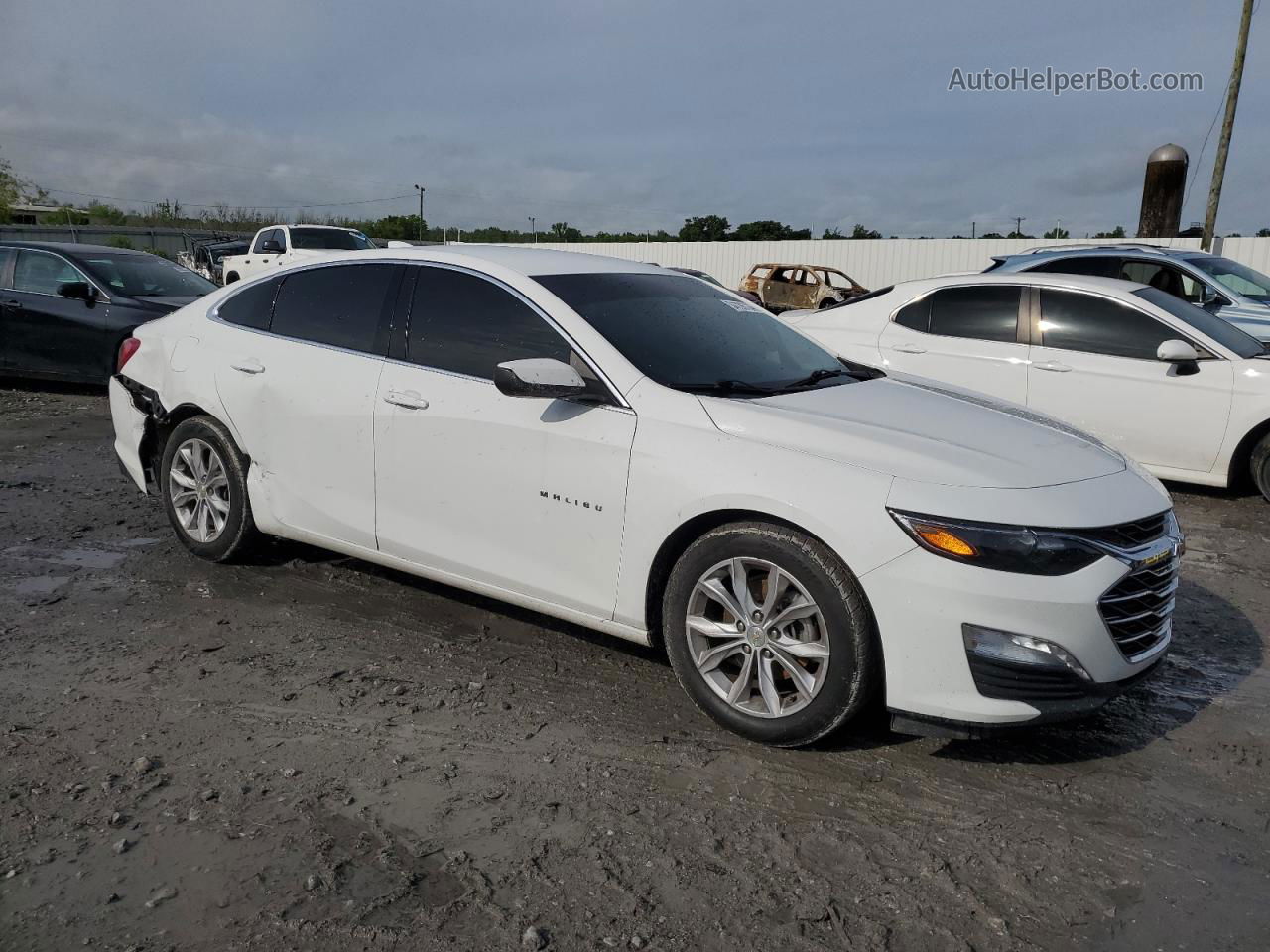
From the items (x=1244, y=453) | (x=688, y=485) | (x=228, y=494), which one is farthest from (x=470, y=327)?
(x=1244, y=453)

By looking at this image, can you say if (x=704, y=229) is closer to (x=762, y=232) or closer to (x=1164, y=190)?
(x=762, y=232)

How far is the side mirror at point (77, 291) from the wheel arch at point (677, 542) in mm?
9291

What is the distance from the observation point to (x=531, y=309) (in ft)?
14.2

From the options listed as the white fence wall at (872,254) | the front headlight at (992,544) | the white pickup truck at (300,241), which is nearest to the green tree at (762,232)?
the white fence wall at (872,254)

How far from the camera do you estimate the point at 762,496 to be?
349 cm

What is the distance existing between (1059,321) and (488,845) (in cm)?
629

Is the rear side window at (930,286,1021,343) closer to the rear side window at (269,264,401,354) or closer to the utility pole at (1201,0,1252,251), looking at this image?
the rear side window at (269,264,401,354)

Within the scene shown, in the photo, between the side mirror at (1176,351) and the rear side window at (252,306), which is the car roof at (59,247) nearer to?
the rear side window at (252,306)

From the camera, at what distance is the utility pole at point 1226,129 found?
2334 centimetres

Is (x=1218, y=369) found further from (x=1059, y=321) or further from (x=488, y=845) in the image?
(x=488, y=845)

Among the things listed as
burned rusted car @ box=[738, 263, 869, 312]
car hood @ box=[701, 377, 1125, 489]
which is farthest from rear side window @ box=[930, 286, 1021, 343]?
burned rusted car @ box=[738, 263, 869, 312]

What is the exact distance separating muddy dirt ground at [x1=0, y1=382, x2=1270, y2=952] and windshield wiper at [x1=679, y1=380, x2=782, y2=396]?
1189 millimetres

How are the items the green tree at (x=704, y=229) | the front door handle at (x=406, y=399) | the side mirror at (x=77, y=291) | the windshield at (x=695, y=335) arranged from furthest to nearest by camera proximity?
1. the green tree at (x=704, y=229)
2. the side mirror at (x=77, y=291)
3. the front door handle at (x=406, y=399)
4. the windshield at (x=695, y=335)

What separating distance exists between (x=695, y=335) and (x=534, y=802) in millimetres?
2056
